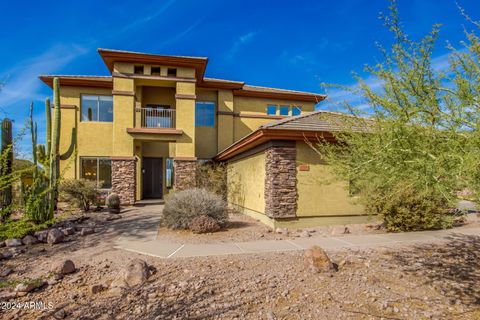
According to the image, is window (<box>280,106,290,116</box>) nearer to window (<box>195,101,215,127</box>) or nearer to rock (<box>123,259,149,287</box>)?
window (<box>195,101,215,127</box>)

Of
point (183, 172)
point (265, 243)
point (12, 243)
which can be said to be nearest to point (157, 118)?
point (183, 172)

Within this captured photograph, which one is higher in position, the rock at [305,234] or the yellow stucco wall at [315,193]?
the yellow stucco wall at [315,193]

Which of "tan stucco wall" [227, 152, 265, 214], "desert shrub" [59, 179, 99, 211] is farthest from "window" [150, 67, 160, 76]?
"desert shrub" [59, 179, 99, 211]

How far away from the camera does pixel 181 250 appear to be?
21.6 ft

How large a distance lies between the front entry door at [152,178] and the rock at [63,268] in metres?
14.4

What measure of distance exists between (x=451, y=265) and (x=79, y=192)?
13740 mm

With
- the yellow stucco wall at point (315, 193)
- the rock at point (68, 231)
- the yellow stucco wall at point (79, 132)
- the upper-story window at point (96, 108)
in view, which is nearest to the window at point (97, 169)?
the yellow stucco wall at point (79, 132)

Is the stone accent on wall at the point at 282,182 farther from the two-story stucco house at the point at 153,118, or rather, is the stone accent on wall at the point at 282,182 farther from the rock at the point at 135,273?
the rock at the point at 135,273

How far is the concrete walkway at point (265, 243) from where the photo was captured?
21.3ft

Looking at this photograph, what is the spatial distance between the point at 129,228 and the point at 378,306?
7664mm

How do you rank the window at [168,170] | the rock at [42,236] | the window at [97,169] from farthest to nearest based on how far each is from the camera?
1. the window at [168,170]
2. the window at [97,169]
3. the rock at [42,236]

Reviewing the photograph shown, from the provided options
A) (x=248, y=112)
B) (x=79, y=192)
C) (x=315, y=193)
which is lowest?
(x=79, y=192)

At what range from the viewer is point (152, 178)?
19500 millimetres

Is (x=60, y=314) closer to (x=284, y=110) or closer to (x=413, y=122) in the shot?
(x=413, y=122)
